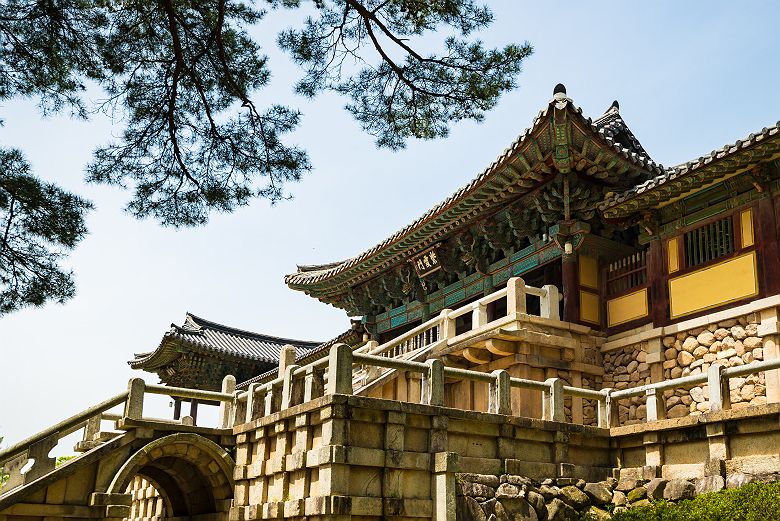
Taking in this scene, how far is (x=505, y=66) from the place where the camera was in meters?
9.39

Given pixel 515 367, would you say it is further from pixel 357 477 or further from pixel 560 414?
pixel 357 477

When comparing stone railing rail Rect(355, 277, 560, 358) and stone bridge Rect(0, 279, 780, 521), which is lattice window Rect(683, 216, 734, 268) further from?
stone railing rail Rect(355, 277, 560, 358)

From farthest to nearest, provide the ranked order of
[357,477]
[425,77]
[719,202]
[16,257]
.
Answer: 1. [719,202]
2. [357,477]
3. [425,77]
4. [16,257]

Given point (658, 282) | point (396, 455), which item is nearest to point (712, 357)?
point (658, 282)

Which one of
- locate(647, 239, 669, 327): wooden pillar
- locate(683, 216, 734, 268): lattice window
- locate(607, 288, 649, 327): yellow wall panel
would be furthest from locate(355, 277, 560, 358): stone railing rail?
locate(683, 216, 734, 268): lattice window

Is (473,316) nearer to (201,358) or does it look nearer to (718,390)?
(718,390)

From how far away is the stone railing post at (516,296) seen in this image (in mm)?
15161

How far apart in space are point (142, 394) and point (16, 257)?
597cm

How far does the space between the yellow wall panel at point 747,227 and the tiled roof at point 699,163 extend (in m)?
1.21

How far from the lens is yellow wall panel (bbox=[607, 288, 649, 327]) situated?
15.3 m

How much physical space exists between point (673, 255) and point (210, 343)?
19.5 m

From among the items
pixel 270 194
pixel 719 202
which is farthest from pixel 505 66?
pixel 719 202

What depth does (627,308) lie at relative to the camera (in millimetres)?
15688

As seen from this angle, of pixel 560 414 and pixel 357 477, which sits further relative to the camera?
pixel 560 414
